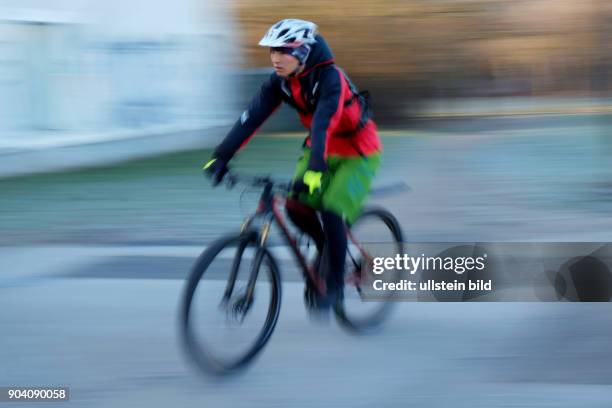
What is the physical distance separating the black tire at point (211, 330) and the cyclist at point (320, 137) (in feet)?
1.18

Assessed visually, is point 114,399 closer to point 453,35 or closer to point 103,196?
point 103,196

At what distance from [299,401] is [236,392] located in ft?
1.02

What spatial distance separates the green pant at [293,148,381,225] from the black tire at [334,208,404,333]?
33 centimetres

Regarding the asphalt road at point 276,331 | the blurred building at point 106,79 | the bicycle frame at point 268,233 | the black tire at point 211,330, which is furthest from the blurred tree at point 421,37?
the black tire at point 211,330

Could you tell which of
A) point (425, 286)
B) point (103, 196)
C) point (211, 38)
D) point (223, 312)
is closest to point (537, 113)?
point (211, 38)

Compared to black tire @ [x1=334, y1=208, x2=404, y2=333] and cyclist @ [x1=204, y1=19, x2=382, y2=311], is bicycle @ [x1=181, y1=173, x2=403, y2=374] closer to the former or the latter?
cyclist @ [x1=204, y1=19, x2=382, y2=311]

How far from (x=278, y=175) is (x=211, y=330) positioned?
332 inches

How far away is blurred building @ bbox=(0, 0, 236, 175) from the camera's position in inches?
545

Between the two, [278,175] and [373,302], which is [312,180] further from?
[278,175]

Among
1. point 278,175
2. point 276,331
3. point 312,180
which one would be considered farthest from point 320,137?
point 278,175

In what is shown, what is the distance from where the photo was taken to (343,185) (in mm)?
5516

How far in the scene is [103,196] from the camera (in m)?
11.2

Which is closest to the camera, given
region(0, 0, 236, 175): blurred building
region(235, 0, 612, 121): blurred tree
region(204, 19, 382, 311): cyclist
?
region(204, 19, 382, 311): cyclist

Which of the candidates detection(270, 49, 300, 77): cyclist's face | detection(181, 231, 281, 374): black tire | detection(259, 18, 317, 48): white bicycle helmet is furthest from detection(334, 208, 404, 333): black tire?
detection(259, 18, 317, 48): white bicycle helmet
